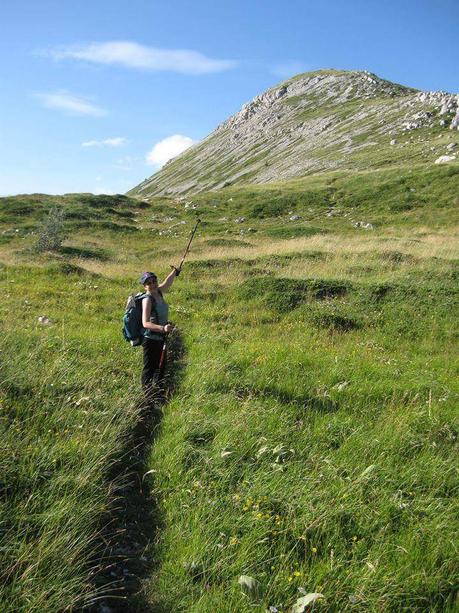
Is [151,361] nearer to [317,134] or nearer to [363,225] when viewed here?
[363,225]

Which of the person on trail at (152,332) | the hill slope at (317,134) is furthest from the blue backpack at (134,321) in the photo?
the hill slope at (317,134)

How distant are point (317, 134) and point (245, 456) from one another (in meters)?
115

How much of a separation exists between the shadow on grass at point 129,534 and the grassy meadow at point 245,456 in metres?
0.03

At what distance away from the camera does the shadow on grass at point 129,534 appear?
3.81 m

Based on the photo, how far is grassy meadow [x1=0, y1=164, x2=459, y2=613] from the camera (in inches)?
151

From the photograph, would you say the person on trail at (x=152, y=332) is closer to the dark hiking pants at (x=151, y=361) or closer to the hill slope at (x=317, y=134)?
the dark hiking pants at (x=151, y=361)

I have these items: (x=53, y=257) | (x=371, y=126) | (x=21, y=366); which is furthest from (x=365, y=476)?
(x=371, y=126)

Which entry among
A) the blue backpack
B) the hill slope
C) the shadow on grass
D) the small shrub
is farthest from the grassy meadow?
the hill slope

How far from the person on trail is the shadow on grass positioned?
1348 mm

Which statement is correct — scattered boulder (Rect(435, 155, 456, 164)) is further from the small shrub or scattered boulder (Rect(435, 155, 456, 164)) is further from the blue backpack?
the blue backpack

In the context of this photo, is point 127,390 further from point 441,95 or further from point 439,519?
point 441,95

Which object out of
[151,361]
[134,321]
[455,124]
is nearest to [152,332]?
[134,321]

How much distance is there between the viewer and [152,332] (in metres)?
8.11

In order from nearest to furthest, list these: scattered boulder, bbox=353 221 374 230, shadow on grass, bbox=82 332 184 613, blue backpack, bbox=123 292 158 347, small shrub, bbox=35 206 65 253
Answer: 1. shadow on grass, bbox=82 332 184 613
2. blue backpack, bbox=123 292 158 347
3. small shrub, bbox=35 206 65 253
4. scattered boulder, bbox=353 221 374 230
